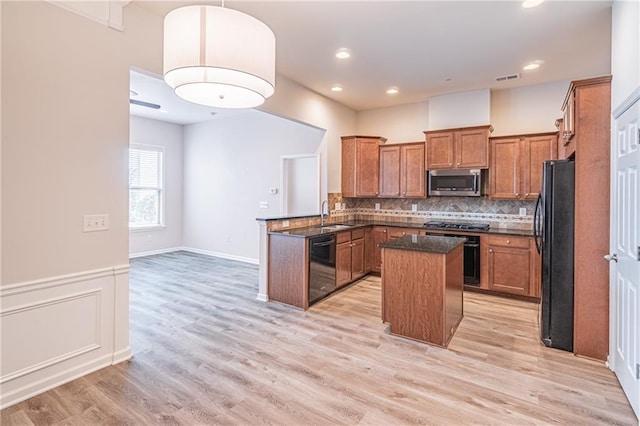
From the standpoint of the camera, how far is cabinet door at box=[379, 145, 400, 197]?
5.67 metres

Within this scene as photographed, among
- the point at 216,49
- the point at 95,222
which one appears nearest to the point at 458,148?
the point at 216,49

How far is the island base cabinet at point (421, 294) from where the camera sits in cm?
303

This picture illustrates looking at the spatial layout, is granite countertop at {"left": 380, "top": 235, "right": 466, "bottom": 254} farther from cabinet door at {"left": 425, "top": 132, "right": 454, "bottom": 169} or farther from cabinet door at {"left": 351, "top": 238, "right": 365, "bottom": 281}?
cabinet door at {"left": 425, "top": 132, "right": 454, "bottom": 169}

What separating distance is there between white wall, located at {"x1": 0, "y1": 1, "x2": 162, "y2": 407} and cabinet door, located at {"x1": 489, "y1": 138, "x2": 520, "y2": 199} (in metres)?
4.63

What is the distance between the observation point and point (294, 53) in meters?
3.79

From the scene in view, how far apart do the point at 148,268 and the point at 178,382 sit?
14.1ft

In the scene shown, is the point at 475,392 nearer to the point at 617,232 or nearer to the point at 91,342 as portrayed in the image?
the point at 617,232

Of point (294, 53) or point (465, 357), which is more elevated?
point (294, 53)

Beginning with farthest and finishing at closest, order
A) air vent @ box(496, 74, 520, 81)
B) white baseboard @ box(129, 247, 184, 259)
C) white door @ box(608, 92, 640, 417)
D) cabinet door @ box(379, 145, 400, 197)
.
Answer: white baseboard @ box(129, 247, 184, 259), cabinet door @ box(379, 145, 400, 197), air vent @ box(496, 74, 520, 81), white door @ box(608, 92, 640, 417)

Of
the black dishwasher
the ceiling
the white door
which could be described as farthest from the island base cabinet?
the ceiling

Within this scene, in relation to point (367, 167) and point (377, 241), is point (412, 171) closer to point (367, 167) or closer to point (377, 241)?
point (367, 167)

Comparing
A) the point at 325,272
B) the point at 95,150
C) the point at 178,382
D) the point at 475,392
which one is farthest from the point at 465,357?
the point at 95,150

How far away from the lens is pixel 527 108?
4926mm

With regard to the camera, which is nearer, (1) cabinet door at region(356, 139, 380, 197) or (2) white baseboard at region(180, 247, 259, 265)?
(1) cabinet door at region(356, 139, 380, 197)
